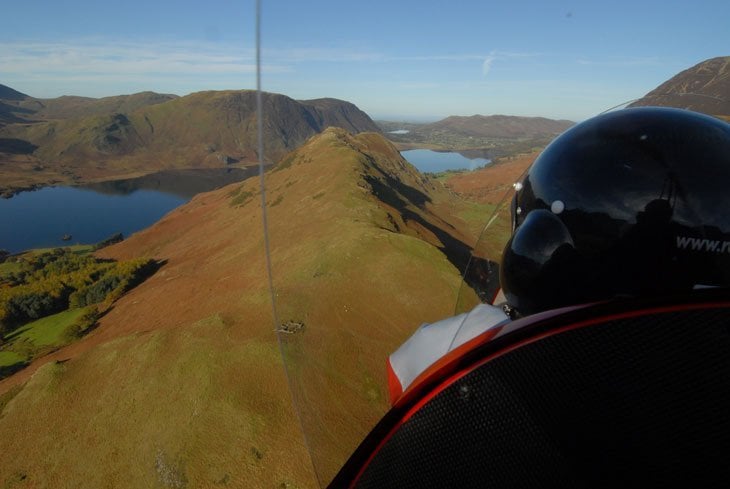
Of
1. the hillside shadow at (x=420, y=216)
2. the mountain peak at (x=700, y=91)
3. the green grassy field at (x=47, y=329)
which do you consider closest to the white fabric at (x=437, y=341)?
the hillside shadow at (x=420, y=216)

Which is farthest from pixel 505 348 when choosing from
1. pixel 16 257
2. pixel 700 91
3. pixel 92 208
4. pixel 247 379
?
pixel 92 208

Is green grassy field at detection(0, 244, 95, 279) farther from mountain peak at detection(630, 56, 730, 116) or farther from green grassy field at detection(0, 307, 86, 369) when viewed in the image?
mountain peak at detection(630, 56, 730, 116)

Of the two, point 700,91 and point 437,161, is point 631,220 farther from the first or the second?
point 437,161

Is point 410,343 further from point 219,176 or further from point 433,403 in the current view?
point 219,176

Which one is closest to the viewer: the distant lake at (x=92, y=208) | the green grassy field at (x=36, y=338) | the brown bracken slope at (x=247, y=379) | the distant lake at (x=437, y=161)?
the brown bracken slope at (x=247, y=379)

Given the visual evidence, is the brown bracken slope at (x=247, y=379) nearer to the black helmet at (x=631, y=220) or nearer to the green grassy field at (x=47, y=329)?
the black helmet at (x=631, y=220)

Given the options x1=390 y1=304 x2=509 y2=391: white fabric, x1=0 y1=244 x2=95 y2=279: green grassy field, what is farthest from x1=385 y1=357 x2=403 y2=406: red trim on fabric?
x1=0 y1=244 x2=95 y2=279: green grassy field
